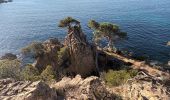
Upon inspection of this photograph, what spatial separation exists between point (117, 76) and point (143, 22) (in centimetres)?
9479

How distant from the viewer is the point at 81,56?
77188mm

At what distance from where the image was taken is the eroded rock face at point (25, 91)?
25.1 meters

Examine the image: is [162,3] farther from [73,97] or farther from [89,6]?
[73,97]

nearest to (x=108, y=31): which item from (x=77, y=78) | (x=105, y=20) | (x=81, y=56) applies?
(x=81, y=56)

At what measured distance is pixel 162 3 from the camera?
19175cm

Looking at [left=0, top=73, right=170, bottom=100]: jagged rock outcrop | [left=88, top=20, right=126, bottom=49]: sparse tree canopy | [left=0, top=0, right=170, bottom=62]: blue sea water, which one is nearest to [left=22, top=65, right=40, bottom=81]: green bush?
[left=0, top=73, right=170, bottom=100]: jagged rock outcrop

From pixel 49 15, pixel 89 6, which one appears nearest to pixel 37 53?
pixel 49 15

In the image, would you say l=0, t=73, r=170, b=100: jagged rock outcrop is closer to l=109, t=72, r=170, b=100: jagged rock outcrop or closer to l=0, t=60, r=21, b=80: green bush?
l=109, t=72, r=170, b=100: jagged rock outcrop

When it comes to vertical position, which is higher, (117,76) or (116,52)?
(117,76)

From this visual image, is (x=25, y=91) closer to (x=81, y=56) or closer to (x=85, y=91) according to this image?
(x=85, y=91)

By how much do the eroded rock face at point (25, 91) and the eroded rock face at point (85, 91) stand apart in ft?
7.17

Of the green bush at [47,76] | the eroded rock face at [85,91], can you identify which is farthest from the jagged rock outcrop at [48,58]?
the eroded rock face at [85,91]

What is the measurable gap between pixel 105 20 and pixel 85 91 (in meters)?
120

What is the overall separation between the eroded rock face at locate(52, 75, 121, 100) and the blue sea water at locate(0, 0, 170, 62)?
228 ft
